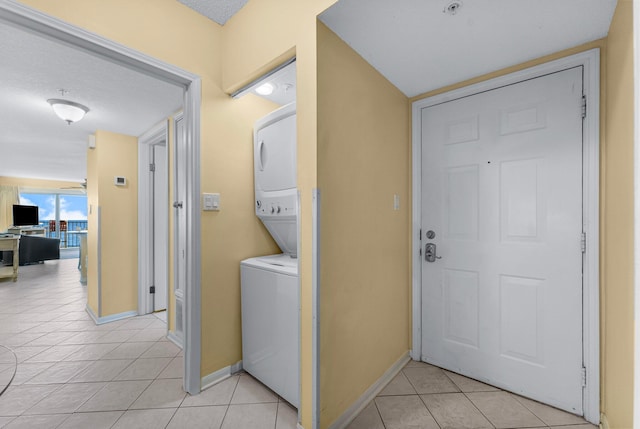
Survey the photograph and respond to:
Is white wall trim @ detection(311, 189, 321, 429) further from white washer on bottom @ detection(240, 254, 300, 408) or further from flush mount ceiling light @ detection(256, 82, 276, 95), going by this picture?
flush mount ceiling light @ detection(256, 82, 276, 95)

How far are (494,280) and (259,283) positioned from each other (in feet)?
4.99

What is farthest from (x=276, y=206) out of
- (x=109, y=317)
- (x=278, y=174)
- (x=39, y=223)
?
(x=39, y=223)

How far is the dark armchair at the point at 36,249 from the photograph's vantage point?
20.5ft

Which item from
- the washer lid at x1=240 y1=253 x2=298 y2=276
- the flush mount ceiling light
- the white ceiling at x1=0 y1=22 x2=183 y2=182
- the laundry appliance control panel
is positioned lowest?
the washer lid at x1=240 y1=253 x2=298 y2=276

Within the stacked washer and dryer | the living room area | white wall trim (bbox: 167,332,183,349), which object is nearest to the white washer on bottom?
the stacked washer and dryer

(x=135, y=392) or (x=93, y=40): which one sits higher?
(x=93, y=40)

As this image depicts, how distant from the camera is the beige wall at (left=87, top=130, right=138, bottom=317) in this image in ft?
10.0

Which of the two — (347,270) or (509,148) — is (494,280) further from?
(347,270)

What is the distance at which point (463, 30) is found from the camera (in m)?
1.40

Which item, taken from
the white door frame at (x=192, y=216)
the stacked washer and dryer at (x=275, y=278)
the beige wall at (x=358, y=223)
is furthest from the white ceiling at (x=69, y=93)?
the beige wall at (x=358, y=223)

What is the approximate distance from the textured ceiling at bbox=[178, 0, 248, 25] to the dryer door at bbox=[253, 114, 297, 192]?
74cm

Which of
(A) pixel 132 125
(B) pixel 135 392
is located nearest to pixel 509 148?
(B) pixel 135 392

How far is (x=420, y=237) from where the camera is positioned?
82.6 inches

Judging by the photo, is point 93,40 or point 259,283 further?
point 259,283
